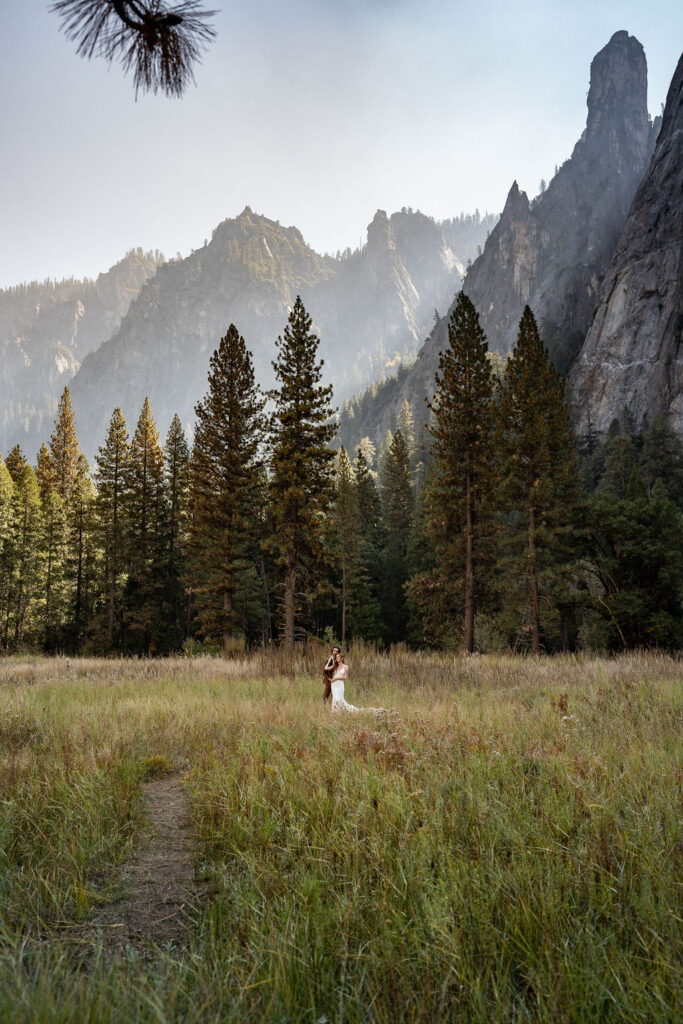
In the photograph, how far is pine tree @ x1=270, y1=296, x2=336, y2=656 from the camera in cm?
2172

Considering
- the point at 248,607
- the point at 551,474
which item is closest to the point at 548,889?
the point at 551,474

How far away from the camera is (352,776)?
153 inches

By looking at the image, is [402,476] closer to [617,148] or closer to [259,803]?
[259,803]

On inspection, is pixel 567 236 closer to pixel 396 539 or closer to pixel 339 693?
pixel 396 539

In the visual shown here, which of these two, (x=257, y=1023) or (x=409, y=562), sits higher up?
(x=409, y=562)

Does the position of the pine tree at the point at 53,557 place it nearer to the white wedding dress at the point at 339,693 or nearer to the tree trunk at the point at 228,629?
the tree trunk at the point at 228,629

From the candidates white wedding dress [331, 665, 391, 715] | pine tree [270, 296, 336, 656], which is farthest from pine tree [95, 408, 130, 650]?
white wedding dress [331, 665, 391, 715]

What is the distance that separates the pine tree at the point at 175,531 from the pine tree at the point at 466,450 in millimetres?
23670

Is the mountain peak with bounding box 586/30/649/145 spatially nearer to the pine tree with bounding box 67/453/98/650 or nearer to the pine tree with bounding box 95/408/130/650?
the pine tree with bounding box 95/408/130/650

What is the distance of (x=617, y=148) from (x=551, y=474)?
145m

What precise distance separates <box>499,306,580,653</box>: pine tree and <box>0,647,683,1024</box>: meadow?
53.0ft

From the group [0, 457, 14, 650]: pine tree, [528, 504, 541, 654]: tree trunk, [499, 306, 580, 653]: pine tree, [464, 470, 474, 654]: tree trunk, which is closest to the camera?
[528, 504, 541, 654]: tree trunk

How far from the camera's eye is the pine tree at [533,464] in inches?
834

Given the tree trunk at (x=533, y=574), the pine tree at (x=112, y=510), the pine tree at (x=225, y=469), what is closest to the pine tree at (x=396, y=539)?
the pine tree at (x=225, y=469)
